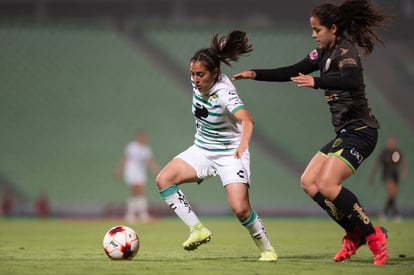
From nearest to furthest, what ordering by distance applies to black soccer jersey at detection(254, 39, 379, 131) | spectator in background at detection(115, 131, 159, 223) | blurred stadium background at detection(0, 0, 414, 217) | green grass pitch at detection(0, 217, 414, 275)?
green grass pitch at detection(0, 217, 414, 275), black soccer jersey at detection(254, 39, 379, 131), spectator in background at detection(115, 131, 159, 223), blurred stadium background at detection(0, 0, 414, 217)

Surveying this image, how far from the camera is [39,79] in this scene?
2688 cm

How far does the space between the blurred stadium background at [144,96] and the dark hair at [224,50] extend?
1551 centimetres

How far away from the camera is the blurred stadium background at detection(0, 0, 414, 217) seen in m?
25.2

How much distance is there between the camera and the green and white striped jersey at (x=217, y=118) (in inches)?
324

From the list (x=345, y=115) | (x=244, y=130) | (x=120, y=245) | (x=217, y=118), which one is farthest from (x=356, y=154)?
(x=120, y=245)

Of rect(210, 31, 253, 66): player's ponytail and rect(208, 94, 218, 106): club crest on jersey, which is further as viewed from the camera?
rect(210, 31, 253, 66): player's ponytail

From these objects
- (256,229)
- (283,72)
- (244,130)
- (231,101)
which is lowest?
(256,229)

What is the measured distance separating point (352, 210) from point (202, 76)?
6.61 ft

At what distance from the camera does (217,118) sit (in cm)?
839

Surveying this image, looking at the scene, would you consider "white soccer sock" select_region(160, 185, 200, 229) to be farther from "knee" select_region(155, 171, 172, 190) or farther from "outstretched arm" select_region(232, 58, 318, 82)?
"outstretched arm" select_region(232, 58, 318, 82)

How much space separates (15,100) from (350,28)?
64.8ft

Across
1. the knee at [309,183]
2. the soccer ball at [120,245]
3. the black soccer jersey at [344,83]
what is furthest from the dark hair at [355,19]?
the soccer ball at [120,245]

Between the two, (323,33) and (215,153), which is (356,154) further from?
(215,153)

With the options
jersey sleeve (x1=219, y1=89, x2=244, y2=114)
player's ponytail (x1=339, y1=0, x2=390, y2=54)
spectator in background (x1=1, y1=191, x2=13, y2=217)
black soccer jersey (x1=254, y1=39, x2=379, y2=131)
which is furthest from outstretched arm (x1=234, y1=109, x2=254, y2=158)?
spectator in background (x1=1, y1=191, x2=13, y2=217)
